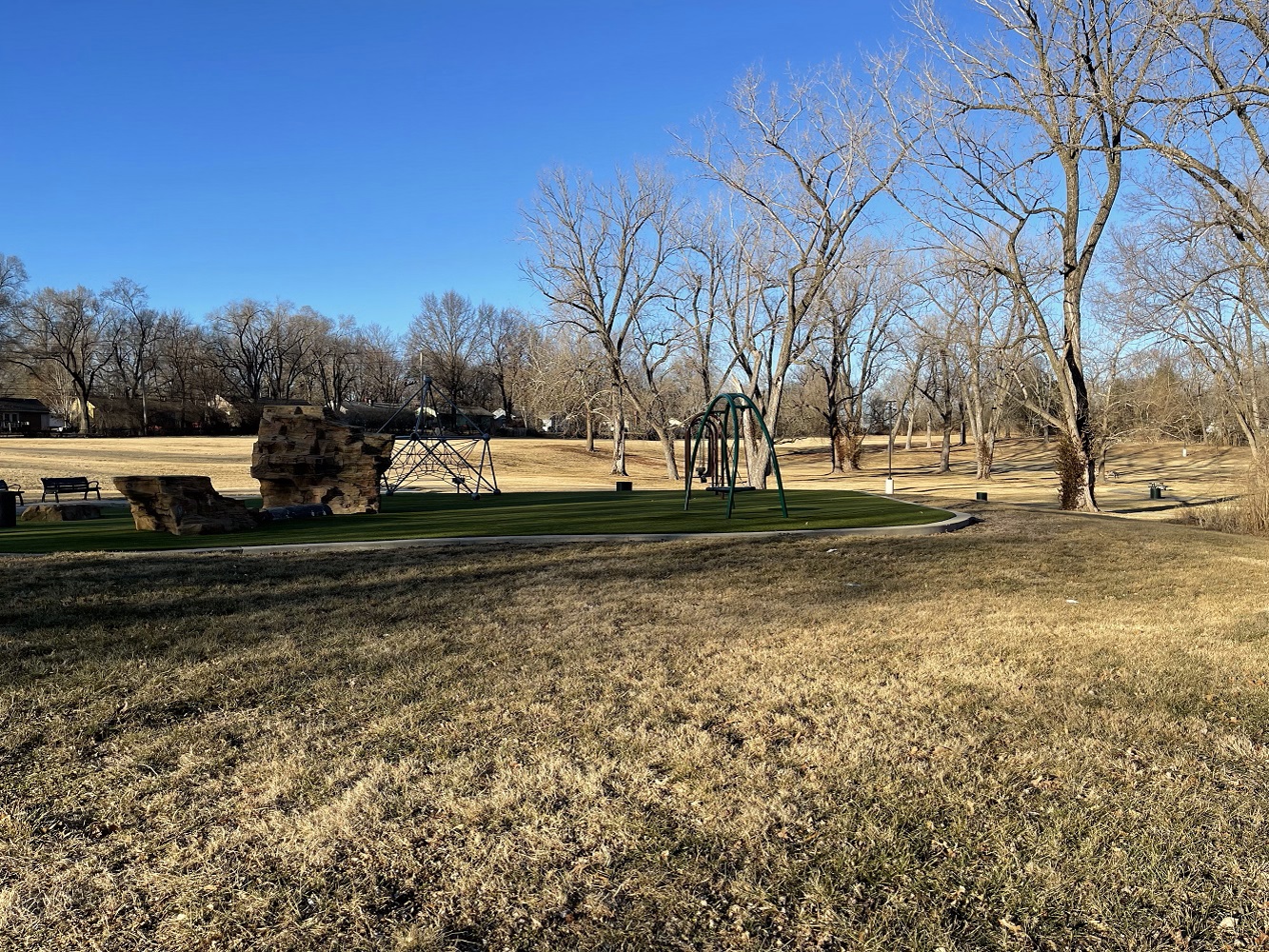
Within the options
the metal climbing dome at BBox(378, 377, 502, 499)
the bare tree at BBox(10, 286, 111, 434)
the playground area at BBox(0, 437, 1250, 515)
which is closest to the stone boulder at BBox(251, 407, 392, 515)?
the metal climbing dome at BBox(378, 377, 502, 499)

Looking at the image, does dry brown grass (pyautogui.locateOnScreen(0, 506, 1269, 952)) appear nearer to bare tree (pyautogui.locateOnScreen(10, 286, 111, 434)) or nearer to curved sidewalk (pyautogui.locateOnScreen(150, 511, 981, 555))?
curved sidewalk (pyautogui.locateOnScreen(150, 511, 981, 555))

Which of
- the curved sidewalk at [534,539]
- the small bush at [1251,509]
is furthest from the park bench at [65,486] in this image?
the small bush at [1251,509]

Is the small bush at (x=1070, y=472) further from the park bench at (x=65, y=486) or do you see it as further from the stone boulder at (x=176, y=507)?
the park bench at (x=65, y=486)

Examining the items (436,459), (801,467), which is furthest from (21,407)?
(801,467)

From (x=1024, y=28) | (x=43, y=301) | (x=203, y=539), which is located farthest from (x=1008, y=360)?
(x=43, y=301)

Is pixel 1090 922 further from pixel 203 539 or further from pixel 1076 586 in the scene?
pixel 203 539

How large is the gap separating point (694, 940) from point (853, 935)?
18.1 inches

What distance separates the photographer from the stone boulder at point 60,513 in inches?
535

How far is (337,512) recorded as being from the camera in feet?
49.6

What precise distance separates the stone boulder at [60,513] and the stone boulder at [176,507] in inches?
119

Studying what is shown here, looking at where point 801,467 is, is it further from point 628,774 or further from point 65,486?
point 628,774

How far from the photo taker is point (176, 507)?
1137cm

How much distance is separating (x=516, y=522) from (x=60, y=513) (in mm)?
8102

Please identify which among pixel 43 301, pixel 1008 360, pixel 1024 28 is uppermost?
pixel 43 301
